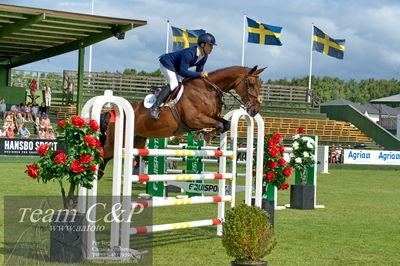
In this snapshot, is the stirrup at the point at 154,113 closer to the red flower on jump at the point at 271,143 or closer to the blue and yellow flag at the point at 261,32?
the red flower on jump at the point at 271,143

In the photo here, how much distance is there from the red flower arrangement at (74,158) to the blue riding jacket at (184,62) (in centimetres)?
175

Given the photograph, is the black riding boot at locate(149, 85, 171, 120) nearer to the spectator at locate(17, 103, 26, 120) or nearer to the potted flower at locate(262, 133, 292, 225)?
the potted flower at locate(262, 133, 292, 225)

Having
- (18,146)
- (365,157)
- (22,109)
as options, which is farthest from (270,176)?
(365,157)

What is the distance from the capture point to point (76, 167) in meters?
5.66

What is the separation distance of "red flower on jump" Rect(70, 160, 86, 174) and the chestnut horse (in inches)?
66.8

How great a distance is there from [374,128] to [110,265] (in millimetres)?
31339

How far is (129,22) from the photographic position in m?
19.3

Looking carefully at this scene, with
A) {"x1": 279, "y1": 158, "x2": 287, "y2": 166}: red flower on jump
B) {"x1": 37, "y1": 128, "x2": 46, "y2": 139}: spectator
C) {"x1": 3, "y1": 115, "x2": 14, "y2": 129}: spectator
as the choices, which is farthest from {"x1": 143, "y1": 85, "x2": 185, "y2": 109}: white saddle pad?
{"x1": 37, "y1": 128, "x2": 46, "y2": 139}: spectator

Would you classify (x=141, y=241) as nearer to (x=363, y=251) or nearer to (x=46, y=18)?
(x=363, y=251)

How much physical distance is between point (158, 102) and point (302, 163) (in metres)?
4.88

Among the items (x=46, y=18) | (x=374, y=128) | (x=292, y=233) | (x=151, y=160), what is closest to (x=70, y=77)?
(x=46, y=18)

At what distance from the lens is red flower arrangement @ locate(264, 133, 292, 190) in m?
8.86

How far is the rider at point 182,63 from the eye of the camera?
7.33 metres

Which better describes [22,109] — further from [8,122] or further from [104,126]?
[104,126]
